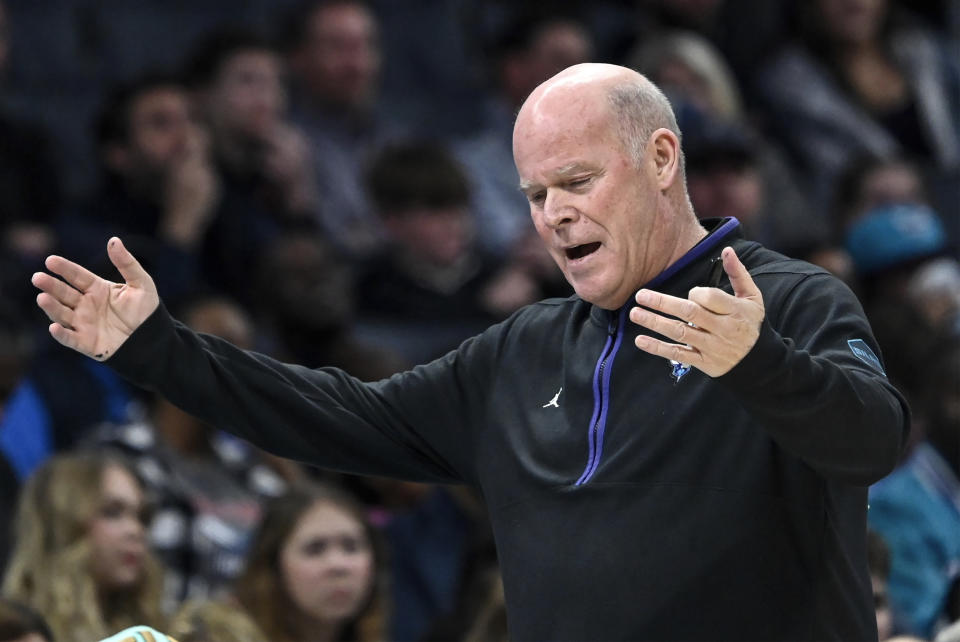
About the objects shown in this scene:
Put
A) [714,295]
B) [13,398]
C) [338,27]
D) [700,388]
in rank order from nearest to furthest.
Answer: [714,295] < [700,388] < [13,398] < [338,27]

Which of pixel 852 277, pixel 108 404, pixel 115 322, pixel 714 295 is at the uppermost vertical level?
pixel 115 322

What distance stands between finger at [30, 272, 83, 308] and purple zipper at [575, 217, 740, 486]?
35.8 inches

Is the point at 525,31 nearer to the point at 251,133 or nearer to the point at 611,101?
the point at 251,133

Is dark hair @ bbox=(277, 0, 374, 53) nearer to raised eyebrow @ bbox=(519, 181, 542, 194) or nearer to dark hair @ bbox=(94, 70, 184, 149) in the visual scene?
dark hair @ bbox=(94, 70, 184, 149)

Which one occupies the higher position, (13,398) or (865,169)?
(13,398)

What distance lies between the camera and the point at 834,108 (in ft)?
29.0

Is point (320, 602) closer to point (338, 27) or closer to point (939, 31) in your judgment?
point (338, 27)

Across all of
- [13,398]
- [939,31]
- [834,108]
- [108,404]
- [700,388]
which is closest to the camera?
[700,388]

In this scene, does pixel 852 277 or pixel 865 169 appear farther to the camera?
pixel 865 169

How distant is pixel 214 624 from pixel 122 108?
2803mm

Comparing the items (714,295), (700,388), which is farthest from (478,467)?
(714,295)

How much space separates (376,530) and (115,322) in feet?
8.11

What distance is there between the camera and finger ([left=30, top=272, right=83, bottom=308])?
2.99 metres

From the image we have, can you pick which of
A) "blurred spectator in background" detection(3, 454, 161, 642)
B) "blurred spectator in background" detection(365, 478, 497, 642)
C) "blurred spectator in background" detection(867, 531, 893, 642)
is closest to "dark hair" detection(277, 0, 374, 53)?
"blurred spectator in background" detection(365, 478, 497, 642)
